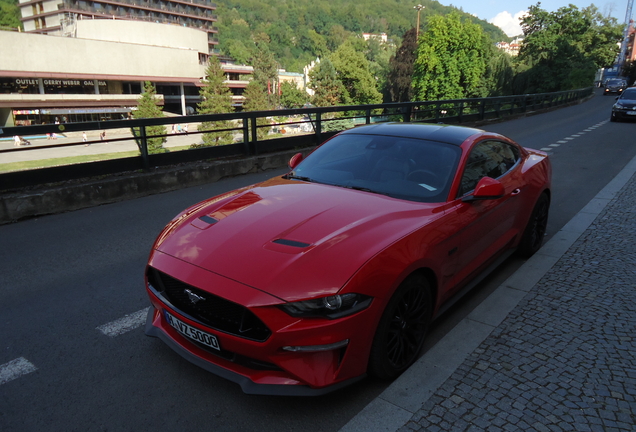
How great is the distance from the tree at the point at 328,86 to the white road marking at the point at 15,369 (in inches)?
3762

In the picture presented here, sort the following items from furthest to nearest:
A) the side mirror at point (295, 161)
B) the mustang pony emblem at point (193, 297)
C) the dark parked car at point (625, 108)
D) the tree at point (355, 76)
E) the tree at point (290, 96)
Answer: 1. the tree at point (290, 96)
2. the tree at point (355, 76)
3. the dark parked car at point (625, 108)
4. the side mirror at point (295, 161)
5. the mustang pony emblem at point (193, 297)

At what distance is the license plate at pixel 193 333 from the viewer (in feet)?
8.96

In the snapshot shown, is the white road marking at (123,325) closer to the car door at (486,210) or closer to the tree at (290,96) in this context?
the car door at (486,210)

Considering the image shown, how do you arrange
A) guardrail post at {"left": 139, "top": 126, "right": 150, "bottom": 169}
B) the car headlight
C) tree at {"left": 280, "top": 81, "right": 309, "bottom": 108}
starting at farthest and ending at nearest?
1. tree at {"left": 280, "top": 81, "right": 309, "bottom": 108}
2. guardrail post at {"left": 139, "top": 126, "right": 150, "bottom": 169}
3. the car headlight

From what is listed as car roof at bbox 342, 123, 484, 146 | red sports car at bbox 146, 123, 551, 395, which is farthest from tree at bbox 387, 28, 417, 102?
red sports car at bbox 146, 123, 551, 395

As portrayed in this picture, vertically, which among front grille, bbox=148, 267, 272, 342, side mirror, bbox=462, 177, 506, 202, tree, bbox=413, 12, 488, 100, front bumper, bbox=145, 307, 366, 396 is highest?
tree, bbox=413, 12, 488, 100

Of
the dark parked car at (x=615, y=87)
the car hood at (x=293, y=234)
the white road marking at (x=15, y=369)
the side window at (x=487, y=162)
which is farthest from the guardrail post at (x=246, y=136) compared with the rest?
the dark parked car at (x=615, y=87)

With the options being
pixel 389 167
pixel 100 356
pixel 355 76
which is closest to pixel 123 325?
pixel 100 356

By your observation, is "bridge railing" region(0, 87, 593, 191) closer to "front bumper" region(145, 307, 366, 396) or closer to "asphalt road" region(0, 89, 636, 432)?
"asphalt road" region(0, 89, 636, 432)

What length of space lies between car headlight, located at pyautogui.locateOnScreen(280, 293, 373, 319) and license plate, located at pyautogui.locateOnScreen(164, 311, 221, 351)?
0.50 meters

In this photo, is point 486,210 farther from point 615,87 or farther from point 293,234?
point 615,87

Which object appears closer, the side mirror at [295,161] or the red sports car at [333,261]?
the red sports car at [333,261]

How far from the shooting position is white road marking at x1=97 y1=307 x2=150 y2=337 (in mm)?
3680

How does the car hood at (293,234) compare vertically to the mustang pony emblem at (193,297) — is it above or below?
above
